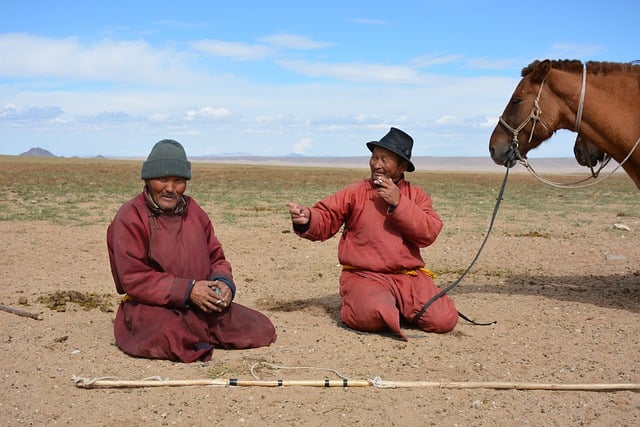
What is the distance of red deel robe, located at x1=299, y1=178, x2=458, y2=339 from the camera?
5.54m

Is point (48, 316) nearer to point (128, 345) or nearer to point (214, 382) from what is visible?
point (128, 345)

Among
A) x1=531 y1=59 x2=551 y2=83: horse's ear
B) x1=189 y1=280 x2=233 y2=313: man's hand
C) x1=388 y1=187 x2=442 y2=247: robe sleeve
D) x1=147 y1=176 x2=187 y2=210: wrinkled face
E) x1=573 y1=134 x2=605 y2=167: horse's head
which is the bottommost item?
x1=189 y1=280 x2=233 y2=313: man's hand

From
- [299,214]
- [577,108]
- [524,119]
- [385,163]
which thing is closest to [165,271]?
[299,214]

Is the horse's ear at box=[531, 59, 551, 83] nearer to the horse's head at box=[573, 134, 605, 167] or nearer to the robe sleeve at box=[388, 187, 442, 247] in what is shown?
the horse's head at box=[573, 134, 605, 167]

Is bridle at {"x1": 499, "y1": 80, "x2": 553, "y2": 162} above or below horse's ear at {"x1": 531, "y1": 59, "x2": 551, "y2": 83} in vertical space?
below

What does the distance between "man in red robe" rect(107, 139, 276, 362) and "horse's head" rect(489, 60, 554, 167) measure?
286 centimetres

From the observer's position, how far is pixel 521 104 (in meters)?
6.26

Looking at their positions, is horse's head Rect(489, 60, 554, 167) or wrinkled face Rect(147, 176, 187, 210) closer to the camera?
wrinkled face Rect(147, 176, 187, 210)

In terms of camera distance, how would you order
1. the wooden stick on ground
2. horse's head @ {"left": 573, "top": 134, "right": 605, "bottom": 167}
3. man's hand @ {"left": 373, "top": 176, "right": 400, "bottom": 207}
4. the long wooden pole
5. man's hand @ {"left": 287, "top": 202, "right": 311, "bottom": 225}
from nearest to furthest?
the long wooden pole, man's hand @ {"left": 373, "top": 176, "right": 400, "bottom": 207}, man's hand @ {"left": 287, "top": 202, "right": 311, "bottom": 225}, the wooden stick on ground, horse's head @ {"left": 573, "top": 134, "right": 605, "bottom": 167}

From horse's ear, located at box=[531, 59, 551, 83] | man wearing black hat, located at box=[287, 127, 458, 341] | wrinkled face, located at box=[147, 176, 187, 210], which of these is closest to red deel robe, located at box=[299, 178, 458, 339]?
man wearing black hat, located at box=[287, 127, 458, 341]

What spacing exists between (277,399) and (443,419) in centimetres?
98

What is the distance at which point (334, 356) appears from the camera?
197 inches

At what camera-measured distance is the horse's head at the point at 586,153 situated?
664 cm

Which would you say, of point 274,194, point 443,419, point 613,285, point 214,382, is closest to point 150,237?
point 214,382
